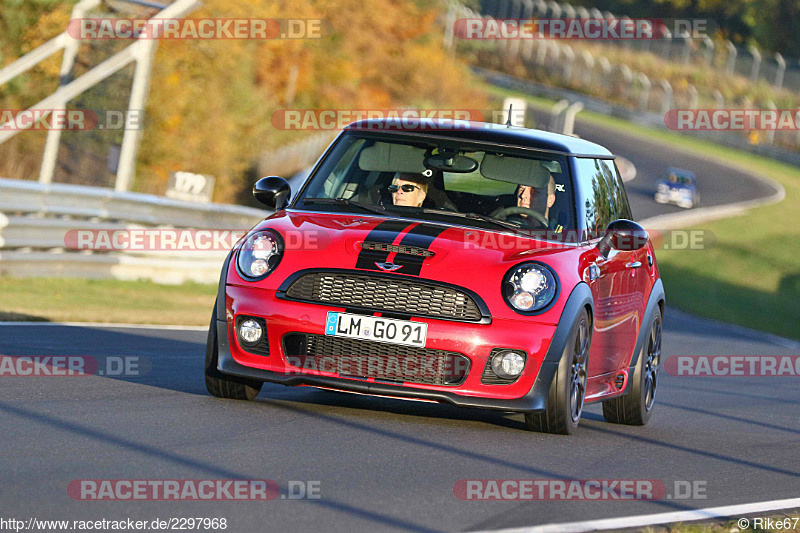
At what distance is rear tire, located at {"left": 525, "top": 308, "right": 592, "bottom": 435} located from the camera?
7.14 meters

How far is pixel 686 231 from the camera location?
46.4m

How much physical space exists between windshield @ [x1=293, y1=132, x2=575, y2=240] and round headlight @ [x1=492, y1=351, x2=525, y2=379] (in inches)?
39.3

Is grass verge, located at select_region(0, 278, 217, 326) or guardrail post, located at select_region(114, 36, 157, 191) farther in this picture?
guardrail post, located at select_region(114, 36, 157, 191)

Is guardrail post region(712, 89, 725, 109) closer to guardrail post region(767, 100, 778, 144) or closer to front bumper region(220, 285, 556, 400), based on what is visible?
guardrail post region(767, 100, 778, 144)

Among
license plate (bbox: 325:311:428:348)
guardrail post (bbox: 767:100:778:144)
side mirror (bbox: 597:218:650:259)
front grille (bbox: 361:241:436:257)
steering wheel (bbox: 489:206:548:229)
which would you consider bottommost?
license plate (bbox: 325:311:428:348)

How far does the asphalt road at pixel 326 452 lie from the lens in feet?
16.1

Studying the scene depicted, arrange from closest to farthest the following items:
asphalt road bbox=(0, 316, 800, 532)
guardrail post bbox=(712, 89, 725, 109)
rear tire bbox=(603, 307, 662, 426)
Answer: asphalt road bbox=(0, 316, 800, 532), rear tire bbox=(603, 307, 662, 426), guardrail post bbox=(712, 89, 725, 109)

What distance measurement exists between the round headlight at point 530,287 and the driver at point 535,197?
85 cm

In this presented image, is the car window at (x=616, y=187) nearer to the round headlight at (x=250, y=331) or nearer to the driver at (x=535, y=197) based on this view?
the driver at (x=535, y=197)

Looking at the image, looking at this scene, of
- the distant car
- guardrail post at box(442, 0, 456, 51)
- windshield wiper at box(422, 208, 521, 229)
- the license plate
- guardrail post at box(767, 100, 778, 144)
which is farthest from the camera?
guardrail post at box(442, 0, 456, 51)

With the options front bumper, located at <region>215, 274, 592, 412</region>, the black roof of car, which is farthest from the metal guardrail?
front bumper, located at <region>215, 274, 592, 412</region>

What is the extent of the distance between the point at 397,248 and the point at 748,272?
32824mm

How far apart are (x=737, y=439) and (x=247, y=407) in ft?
11.4

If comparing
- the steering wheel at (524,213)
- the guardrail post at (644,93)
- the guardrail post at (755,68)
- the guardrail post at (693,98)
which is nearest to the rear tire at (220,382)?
the steering wheel at (524,213)
